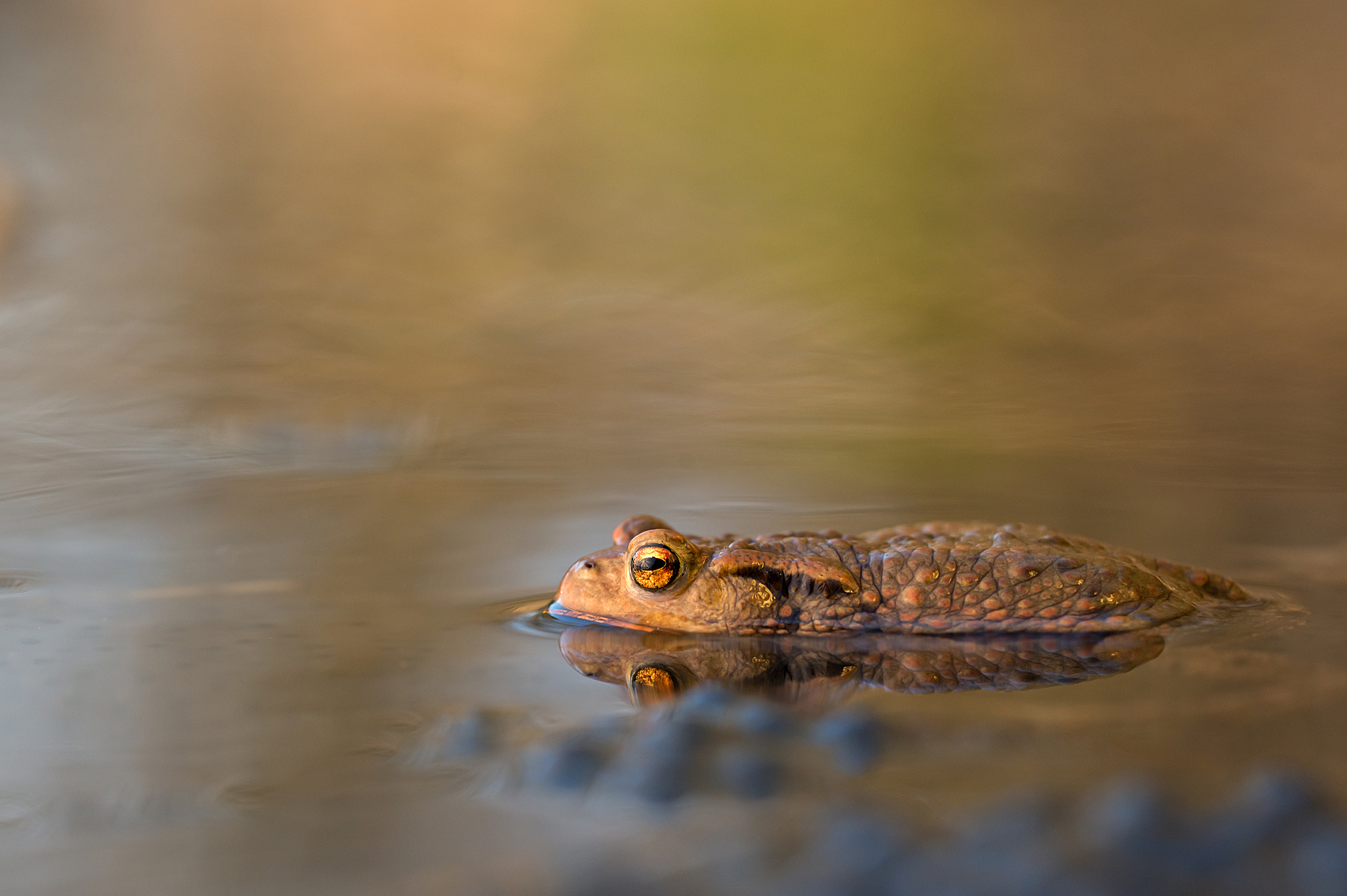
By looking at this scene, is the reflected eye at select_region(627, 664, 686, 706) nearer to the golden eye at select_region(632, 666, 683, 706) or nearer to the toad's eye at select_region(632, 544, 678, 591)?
the golden eye at select_region(632, 666, 683, 706)

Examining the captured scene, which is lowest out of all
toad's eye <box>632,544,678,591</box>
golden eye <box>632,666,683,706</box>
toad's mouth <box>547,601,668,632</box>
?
golden eye <box>632,666,683,706</box>

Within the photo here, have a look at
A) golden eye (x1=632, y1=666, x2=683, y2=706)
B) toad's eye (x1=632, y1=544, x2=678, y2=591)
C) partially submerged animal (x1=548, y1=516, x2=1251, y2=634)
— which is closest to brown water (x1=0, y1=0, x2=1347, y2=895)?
golden eye (x1=632, y1=666, x2=683, y2=706)

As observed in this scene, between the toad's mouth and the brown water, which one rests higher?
the brown water

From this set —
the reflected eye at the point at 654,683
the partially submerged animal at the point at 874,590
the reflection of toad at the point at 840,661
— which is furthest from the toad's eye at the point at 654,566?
the reflected eye at the point at 654,683

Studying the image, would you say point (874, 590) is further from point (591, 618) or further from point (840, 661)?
point (591, 618)

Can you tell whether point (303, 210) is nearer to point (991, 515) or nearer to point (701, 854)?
point (991, 515)

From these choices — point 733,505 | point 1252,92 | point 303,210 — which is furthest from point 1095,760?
point 1252,92

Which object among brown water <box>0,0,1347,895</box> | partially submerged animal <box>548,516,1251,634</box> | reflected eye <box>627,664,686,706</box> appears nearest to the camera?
brown water <box>0,0,1347,895</box>

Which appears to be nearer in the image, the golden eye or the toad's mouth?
the golden eye
